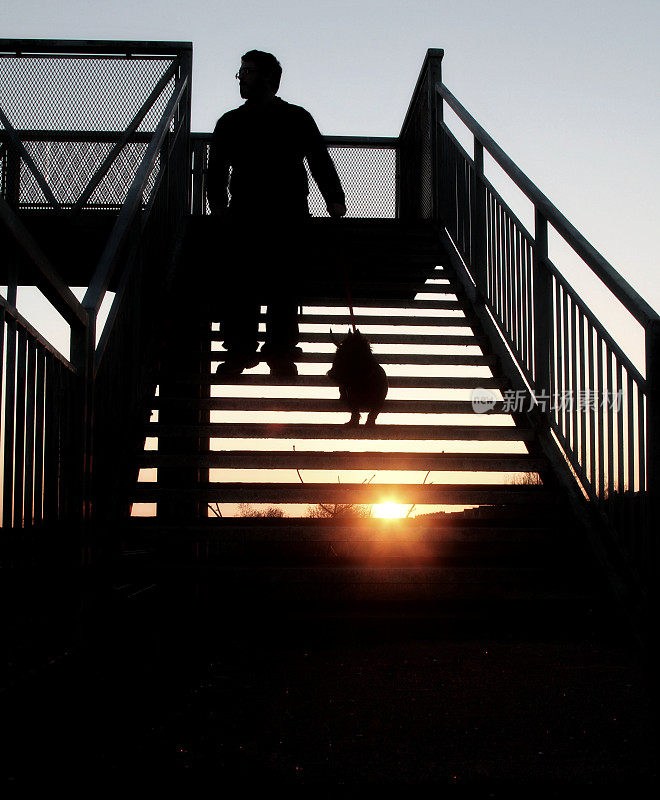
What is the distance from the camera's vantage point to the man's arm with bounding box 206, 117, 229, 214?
530 centimetres

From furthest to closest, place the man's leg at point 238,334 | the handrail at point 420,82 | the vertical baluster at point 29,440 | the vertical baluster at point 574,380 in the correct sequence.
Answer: the handrail at point 420,82
the man's leg at point 238,334
the vertical baluster at point 574,380
the vertical baluster at point 29,440

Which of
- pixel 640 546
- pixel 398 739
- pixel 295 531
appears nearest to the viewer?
pixel 398 739

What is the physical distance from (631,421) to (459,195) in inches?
145

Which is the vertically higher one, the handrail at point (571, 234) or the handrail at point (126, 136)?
the handrail at point (126, 136)

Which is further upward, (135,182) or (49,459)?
(135,182)

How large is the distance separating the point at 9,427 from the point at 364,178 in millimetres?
8186

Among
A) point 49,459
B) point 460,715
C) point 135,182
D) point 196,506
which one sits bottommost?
point 460,715

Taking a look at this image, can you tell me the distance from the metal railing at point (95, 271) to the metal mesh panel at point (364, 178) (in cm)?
253

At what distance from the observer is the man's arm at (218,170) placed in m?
5.30

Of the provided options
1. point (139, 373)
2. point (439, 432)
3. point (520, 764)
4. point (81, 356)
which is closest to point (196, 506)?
point (139, 373)

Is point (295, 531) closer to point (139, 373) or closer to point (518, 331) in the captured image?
point (139, 373)

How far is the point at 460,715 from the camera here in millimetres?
3309

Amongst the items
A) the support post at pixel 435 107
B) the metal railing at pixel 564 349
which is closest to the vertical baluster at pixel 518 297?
the metal railing at pixel 564 349

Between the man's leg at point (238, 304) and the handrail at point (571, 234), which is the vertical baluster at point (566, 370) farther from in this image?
the man's leg at point (238, 304)
